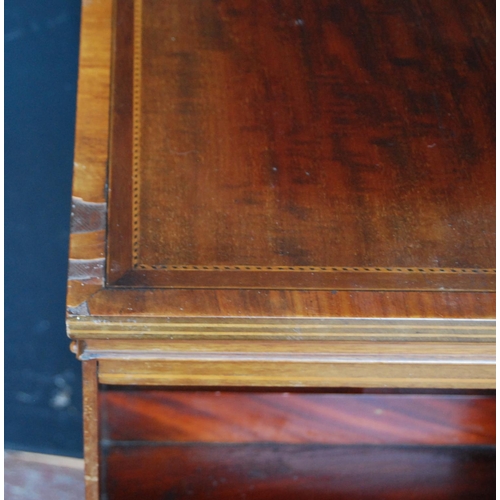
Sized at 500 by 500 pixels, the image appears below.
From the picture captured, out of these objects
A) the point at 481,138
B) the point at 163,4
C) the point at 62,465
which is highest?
the point at 163,4

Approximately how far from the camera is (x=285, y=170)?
0.91 m

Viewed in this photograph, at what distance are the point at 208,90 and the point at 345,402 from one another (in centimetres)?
55

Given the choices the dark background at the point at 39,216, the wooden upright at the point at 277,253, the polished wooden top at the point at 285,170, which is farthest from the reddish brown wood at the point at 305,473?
the dark background at the point at 39,216

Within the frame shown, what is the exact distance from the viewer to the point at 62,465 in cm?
153

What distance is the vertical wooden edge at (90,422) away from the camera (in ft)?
2.69

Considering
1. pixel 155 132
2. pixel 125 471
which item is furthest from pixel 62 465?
pixel 155 132

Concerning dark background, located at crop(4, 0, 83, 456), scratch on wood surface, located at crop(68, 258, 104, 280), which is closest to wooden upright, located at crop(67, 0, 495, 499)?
scratch on wood surface, located at crop(68, 258, 104, 280)

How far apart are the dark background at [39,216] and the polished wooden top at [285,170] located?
1.25 ft

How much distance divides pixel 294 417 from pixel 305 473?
A: 109 millimetres

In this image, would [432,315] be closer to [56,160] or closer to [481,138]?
[481,138]

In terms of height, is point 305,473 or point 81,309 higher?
point 81,309

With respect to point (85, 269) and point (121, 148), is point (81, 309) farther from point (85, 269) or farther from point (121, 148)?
point (121, 148)

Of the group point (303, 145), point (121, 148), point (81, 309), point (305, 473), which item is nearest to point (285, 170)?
point (303, 145)

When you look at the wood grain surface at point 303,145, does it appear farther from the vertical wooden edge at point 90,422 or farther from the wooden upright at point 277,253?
the vertical wooden edge at point 90,422
